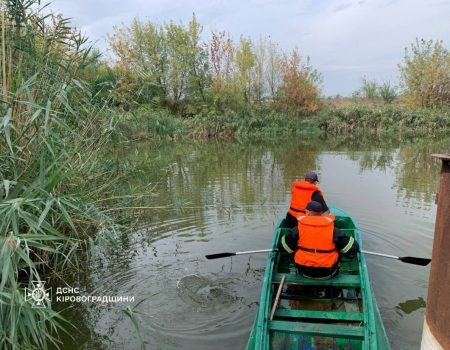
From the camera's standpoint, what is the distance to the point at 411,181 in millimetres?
12094

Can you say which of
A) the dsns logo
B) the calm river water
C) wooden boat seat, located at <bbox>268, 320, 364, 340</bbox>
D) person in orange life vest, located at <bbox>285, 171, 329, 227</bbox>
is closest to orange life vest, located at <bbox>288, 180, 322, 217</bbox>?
person in orange life vest, located at <bbox>285, 171, 329, 227</bbox>

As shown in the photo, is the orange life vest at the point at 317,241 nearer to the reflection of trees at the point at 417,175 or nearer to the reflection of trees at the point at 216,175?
the reflection of trees at the point at 216,175

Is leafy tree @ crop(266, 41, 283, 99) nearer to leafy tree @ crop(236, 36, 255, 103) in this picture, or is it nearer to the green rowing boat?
leafy tree @ crop(236, 36, 255, 103)

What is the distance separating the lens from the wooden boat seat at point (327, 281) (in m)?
4.37

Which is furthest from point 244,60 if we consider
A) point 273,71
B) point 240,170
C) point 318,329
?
point 318,329

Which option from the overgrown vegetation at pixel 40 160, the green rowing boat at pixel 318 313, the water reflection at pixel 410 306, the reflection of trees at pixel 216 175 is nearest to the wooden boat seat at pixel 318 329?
the green rowing boat at pixel 318 313

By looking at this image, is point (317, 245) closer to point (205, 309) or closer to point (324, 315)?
point (324, 315)

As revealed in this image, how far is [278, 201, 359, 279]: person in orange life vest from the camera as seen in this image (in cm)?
431

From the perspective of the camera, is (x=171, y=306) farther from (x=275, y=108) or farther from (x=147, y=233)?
(x=275, y=108)

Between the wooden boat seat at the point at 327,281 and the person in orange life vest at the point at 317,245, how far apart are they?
55 mm

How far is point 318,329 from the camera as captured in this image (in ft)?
11.8

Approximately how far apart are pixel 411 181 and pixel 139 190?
875cm

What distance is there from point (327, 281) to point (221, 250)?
9.12 feet

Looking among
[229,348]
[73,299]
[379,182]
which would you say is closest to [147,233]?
[73,299]
